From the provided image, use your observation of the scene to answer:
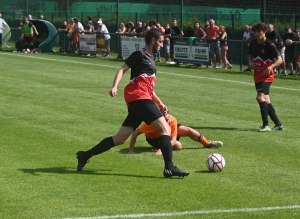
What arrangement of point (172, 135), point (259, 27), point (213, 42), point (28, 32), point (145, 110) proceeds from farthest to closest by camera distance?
point (28, 32) < point (213, 42) < point (259, 27) < point (172, 135) < point (145, 110)

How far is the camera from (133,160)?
11.3 meters

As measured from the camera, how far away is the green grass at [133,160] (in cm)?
845

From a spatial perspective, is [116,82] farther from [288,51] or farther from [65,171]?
[288,51]

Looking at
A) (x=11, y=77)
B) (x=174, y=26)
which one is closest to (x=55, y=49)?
(x=174, y=26)

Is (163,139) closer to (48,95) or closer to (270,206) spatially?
(270,206)

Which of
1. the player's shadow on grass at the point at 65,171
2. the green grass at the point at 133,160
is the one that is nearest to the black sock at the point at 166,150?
the green grass at the point at 133,160

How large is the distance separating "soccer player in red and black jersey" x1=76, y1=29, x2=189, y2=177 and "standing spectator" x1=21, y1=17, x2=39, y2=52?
33535mm

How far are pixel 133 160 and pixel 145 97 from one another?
1576 mm

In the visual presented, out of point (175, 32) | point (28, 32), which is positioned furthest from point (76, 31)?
point (175, 32)

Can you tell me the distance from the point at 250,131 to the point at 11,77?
1318 centimetres

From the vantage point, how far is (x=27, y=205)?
838 centimetres

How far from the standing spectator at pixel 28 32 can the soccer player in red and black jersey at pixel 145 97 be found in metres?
33.5

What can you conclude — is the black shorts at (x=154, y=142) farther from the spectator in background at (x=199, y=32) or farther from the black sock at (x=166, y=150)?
the spectator in background at (x=199, y=32)

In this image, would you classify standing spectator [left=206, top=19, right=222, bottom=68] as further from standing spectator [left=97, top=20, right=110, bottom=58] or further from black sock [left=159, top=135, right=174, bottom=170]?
black sock [left=159, top=135, right=174, bottom=170]
